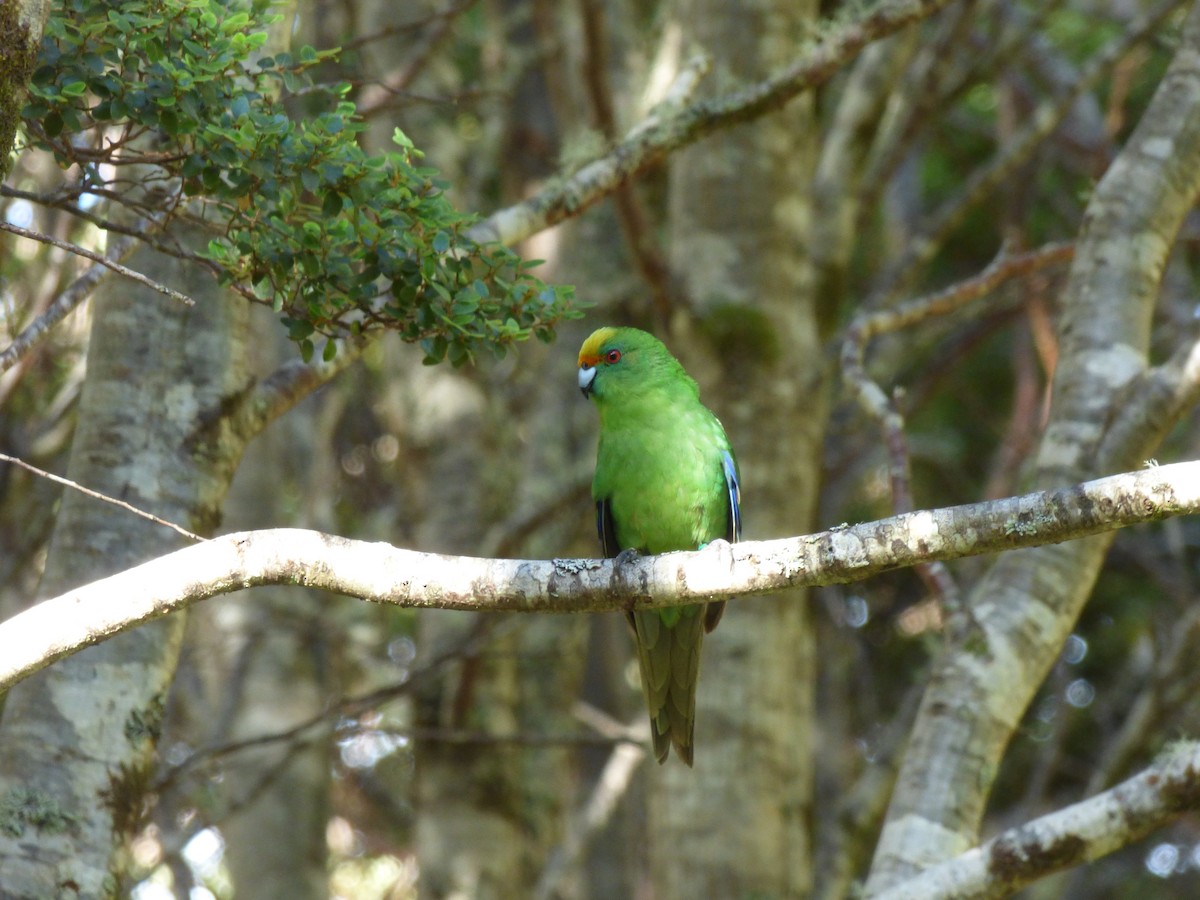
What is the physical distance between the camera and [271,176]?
3305mm

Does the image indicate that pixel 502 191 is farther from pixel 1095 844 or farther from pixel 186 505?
pixel 1095 844

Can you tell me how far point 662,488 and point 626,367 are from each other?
0.59 meters

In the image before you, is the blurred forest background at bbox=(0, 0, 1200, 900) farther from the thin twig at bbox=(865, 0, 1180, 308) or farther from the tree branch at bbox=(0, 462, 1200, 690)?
the tree branch at bbox=(0, 462, 1200, 690)

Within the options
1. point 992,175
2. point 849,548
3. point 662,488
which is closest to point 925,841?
point 662,488

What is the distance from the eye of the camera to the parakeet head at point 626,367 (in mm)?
5172

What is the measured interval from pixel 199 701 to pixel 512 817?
2673mm

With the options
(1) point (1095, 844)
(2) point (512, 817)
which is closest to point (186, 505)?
(1) point (1095, 844)

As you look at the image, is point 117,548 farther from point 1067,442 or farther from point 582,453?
point 582,453

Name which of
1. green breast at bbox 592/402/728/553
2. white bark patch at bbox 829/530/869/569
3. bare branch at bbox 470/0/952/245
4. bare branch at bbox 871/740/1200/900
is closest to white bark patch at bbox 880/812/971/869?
bare branch at bbox 871/740/1200/900

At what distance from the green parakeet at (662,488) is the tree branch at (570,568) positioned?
5.87 feet

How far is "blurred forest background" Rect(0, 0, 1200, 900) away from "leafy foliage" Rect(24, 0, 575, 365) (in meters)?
0.06

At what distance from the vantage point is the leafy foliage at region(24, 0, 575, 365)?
10.3ft

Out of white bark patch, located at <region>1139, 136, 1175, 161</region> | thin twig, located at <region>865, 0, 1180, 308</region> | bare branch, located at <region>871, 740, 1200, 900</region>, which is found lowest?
bare branch, located at <region>871, 740, 1200, 900</region>

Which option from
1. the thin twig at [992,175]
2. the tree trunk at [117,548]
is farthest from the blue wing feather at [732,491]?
the tree trunk at [117,548]
